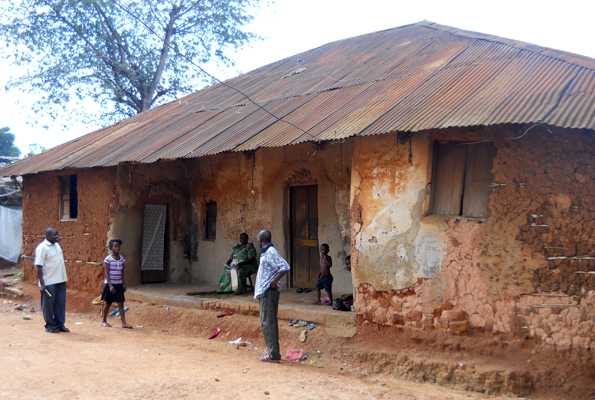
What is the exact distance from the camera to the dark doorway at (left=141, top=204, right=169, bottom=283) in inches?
386

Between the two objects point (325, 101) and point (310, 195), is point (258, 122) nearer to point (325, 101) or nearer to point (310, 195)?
point (325, 101)

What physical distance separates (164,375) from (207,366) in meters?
0.58

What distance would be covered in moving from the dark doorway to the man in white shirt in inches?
102

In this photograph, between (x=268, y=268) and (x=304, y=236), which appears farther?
(x=304, y=236)

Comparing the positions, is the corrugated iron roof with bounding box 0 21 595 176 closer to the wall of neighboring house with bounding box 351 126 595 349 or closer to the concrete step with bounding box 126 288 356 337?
the wall of neighboring house with bounding box 351 126 595 349

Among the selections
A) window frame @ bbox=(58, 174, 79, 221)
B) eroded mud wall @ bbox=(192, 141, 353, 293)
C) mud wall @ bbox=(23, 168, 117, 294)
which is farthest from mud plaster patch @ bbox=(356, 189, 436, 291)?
window frame @ bbox=(58, 174, 79, 221)

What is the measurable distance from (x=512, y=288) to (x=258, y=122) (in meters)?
4.34

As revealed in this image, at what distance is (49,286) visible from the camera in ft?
23.0

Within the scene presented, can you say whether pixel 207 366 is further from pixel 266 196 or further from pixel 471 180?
pixel 266 196

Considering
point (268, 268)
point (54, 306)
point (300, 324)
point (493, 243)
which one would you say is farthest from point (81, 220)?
point (493, 243)

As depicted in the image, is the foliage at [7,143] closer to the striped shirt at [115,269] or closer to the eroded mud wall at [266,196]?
the eroded mud wall at [266,196]

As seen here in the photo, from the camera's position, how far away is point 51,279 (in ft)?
22.9

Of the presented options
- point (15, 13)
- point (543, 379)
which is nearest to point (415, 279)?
point (543, 379)

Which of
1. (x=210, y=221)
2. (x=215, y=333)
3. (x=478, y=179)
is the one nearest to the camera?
(x=478, y=179)
